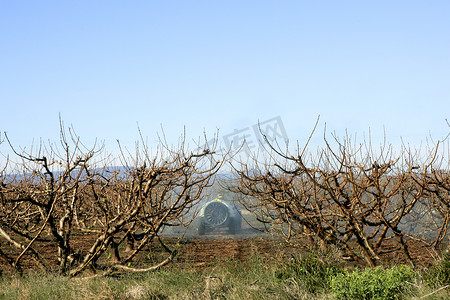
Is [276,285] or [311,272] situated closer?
[276,285]

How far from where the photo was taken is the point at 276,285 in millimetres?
6246

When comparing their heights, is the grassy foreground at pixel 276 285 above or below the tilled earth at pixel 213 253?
below

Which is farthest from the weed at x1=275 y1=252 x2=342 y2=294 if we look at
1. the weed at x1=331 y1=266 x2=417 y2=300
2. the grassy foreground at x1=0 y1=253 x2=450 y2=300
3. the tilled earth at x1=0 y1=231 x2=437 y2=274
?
the tilled earth at x1=0 y1=231 x2=437 y2=274

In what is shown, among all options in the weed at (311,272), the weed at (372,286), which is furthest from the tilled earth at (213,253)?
the weed at (372,286)

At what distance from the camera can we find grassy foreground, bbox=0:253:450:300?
18.8 feet

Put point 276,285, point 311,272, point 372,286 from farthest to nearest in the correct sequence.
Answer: point 311,272, point 276,285, point 372,286

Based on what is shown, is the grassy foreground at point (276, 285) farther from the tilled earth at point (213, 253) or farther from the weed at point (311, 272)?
the tilled earth at point (213, 253)

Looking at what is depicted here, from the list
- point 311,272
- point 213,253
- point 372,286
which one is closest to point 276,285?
point 311,272

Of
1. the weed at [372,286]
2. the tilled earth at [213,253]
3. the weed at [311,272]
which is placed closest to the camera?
the weed at [372,286]

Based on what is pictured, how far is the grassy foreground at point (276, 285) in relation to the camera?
226 inches

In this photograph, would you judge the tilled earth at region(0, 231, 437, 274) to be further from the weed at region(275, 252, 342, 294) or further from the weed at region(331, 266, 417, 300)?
the weed at region(331, 266, 417, 300)

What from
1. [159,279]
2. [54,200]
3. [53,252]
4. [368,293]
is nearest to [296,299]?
[368,293]

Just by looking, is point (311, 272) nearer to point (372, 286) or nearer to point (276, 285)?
point (276, 285)

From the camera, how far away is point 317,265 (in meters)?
6.52
